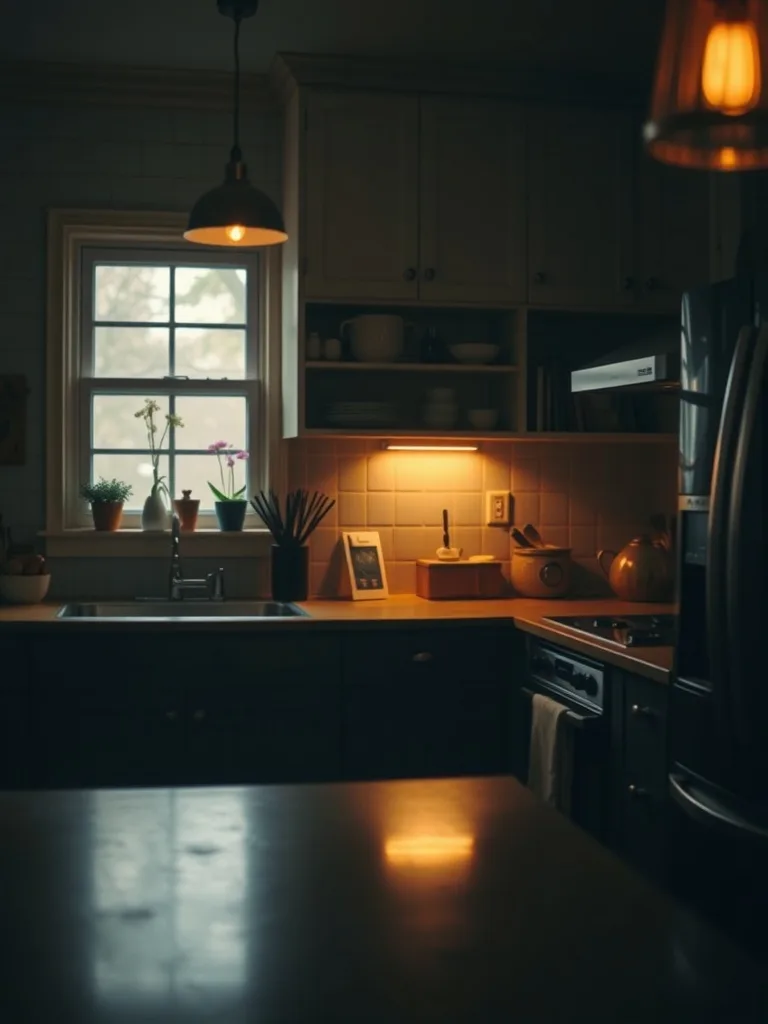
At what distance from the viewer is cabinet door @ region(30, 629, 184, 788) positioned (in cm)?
357

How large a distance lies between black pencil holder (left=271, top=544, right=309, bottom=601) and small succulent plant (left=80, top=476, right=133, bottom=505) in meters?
0.55

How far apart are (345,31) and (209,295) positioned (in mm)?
1047

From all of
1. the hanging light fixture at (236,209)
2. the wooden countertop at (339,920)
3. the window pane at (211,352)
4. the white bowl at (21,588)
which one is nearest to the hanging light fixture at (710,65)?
the wooden countertop at (339,920)

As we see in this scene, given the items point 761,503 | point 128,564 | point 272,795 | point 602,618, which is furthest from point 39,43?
point 272,795

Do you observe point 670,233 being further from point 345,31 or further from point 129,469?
point 129,469

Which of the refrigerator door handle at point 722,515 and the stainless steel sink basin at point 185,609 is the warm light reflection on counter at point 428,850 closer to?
the refrigerator door handle at point 722,515

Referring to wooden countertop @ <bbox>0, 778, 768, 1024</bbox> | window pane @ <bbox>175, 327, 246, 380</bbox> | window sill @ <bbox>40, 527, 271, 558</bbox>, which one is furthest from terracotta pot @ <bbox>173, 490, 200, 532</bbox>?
wooden countertop @ <bbox>0, 778, 768, 1024</bbox>

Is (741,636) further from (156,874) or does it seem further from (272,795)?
(156,874)

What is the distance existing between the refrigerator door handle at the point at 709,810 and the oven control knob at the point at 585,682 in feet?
1.66

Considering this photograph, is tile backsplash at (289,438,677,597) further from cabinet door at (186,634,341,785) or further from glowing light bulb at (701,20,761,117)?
glowing light bulb at (701,20,761,117)

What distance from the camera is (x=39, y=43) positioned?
388 centimetres

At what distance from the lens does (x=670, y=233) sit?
13.9ft

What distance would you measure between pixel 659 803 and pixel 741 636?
25.7 inches

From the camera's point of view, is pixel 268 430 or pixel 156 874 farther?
pixel 268 430
